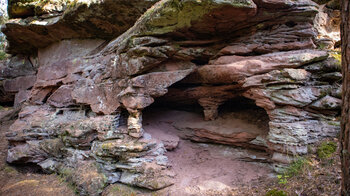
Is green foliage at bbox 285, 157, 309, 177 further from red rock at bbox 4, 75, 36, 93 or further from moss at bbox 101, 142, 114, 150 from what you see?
red rock at bbox 4, 75, 36, 93

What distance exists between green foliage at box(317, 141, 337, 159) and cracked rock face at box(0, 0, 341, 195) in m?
0.24

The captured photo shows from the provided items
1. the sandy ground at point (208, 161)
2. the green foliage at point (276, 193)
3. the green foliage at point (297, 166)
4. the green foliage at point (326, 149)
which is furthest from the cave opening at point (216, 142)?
the green foliage at point (326, 149)

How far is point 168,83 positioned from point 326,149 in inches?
189

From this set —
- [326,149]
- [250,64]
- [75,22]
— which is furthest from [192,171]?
[75,22]

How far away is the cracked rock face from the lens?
5.50 metres

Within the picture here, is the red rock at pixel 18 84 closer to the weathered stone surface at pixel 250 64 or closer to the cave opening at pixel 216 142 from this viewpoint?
the cave opening at pixel 216 142

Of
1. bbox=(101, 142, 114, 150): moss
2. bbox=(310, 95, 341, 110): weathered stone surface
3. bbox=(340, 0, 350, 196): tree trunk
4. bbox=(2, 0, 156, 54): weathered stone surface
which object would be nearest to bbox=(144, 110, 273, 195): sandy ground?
bbox=(101, 142, 114, 150): moss

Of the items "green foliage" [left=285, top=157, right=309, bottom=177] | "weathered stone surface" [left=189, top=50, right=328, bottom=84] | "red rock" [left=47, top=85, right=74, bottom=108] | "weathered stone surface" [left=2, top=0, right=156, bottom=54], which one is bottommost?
"green foliage" [left=285, top=157, right=309, bottom=177]

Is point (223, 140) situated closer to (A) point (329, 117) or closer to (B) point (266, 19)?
(A) point (329, 117)

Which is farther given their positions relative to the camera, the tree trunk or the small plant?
the small plant

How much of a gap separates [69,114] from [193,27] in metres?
6.60

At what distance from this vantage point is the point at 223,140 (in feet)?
23.6

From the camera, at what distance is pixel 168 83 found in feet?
21.6

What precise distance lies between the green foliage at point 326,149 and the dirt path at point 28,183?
7350 mm
